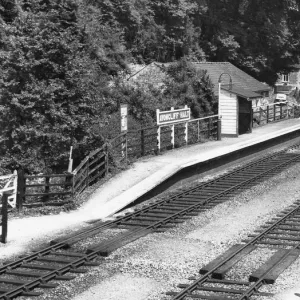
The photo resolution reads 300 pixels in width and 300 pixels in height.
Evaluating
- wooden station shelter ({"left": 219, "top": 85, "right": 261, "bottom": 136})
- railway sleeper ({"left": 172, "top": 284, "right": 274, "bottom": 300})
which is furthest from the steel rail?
wooden station shelter ({"left": 219, "top": 85, "right": 261, "bottom": 136})

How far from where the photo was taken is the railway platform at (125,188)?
1473cm

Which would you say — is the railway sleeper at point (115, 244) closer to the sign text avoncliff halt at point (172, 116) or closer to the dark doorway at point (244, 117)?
the sign text avoncliff halt at point (172, 116)

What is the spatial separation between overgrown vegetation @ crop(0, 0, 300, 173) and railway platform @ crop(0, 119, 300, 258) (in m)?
1.69

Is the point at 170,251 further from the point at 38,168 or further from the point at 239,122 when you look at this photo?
the point at 239,122

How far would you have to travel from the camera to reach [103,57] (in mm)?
33750

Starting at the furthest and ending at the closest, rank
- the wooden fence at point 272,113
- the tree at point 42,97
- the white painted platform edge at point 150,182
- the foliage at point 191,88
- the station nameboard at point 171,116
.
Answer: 1. the wooden fence at point 272,113
2. the foliage at point 191,88
3. the station nameboard at point 171,116
4. the tree at point 42,97
5. the white painted platform edge at point 150,182

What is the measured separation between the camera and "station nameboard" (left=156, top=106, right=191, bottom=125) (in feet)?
85.9

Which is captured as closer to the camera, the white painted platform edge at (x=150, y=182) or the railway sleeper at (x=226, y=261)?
the railway sleeper at (x=226, y=261)

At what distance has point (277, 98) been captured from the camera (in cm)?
4791

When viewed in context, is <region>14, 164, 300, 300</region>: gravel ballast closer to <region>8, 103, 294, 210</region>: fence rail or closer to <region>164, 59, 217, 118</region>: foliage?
<region>8, 103, 294, 210</region>: fence rail

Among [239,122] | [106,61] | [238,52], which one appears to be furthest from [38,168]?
[238,52]

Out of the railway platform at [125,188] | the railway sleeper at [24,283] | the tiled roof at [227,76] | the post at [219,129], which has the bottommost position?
the railway sleeper at [24,283]

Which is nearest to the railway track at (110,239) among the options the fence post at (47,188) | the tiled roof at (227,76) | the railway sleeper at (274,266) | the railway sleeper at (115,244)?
the railway sleeper at (115,244)

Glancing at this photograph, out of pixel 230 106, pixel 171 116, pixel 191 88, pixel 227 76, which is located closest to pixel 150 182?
pixel 171 116
